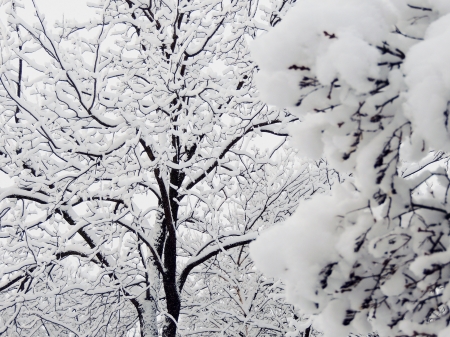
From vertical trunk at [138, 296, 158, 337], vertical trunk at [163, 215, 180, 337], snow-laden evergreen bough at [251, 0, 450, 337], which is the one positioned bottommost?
snow-laden evergreen bough at [251, 0, 450, 337]

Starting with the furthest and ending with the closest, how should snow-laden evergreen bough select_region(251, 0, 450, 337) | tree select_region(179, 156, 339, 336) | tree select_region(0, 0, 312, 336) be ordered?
tree select_region(179, 156, 339, 336) < tree select_region(0, 0, 312, 336) < snow-laden evergreen bough select_region(251, 0, 450, 337)

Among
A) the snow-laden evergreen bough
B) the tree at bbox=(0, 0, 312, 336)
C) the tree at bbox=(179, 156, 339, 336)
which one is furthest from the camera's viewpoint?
the tree at bbox=(179, 156, 339, 336)

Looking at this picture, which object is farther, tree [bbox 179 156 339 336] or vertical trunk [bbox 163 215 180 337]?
tree [bbox 179 156 339 336]

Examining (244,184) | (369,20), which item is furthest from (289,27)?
(244,184)

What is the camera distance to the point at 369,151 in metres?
1.09

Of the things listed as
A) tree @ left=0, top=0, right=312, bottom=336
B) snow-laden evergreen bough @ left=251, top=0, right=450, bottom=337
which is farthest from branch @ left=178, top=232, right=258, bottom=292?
snow-laden evergreen bough @ left=251, top=0, right=450, bottom=337

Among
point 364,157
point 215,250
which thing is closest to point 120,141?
point 215,250

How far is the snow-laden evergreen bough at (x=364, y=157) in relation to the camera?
107 cm

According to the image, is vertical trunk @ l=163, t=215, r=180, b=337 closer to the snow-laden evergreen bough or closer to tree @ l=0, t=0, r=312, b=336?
tree @ l=0, t=0, r=312, b=336

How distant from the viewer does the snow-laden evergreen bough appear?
1.07 meters

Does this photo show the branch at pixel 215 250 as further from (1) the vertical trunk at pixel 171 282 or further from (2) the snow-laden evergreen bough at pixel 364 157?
(2) the snow-laden evergreen bough at pixel 364 157

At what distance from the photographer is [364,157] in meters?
1.09

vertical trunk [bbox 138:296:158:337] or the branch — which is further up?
the branch

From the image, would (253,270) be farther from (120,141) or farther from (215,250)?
(120,141)
